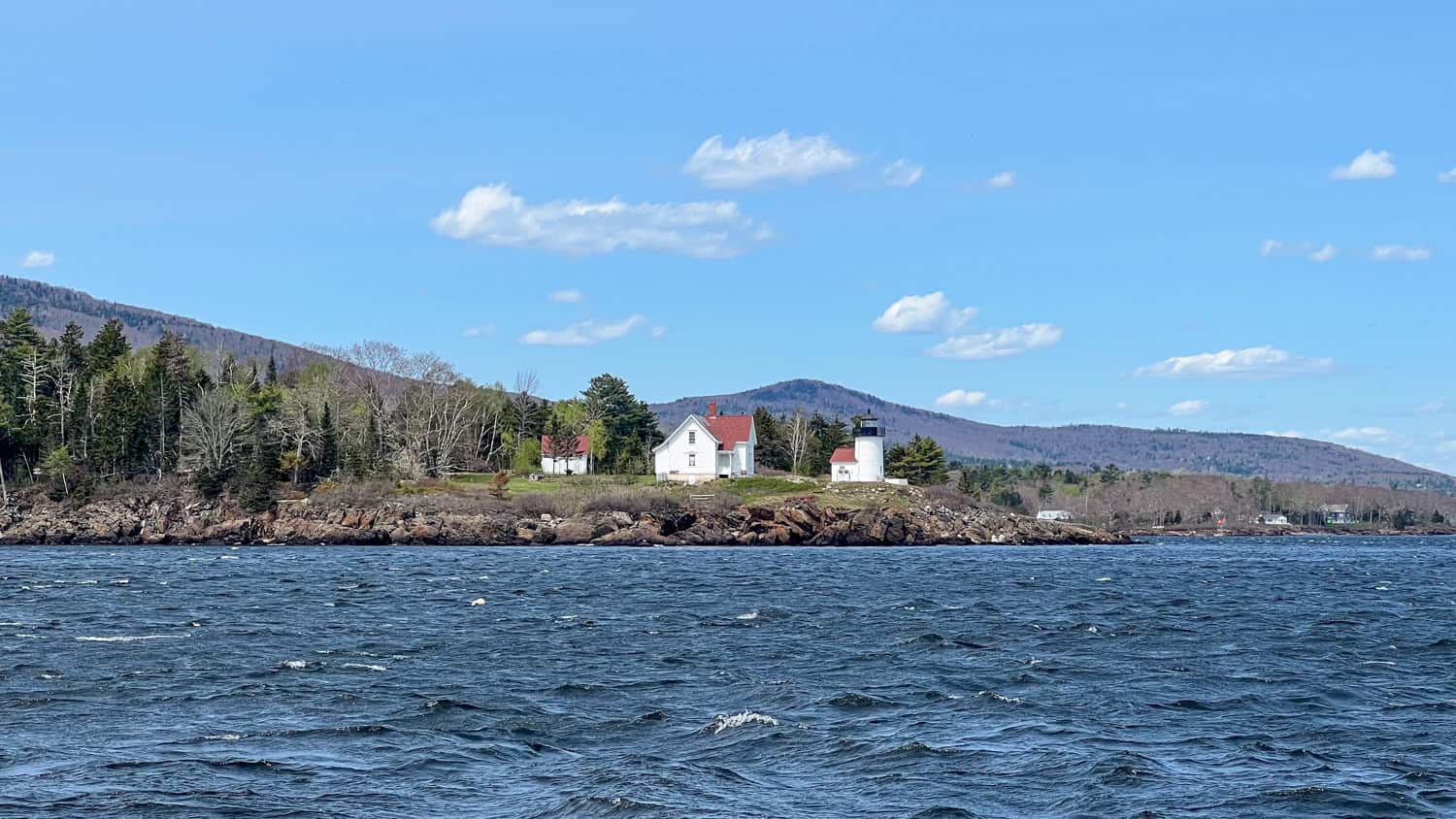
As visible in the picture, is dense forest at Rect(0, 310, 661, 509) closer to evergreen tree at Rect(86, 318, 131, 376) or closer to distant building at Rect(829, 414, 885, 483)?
evergreen tree at Rect(86, 318, 131, 376)

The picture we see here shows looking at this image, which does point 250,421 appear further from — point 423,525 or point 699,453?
point 699,453

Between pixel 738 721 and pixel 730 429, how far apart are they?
9938 cm

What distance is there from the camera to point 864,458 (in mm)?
118062

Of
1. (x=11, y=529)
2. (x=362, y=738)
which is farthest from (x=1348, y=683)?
(x=11, y=529)

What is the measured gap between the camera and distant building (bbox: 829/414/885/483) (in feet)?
387

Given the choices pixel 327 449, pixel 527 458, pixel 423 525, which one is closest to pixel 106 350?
pixel 327 449

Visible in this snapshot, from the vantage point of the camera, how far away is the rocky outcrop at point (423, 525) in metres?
91.8

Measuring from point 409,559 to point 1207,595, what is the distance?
3788cm

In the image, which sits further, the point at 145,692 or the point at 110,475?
the point at 110,475

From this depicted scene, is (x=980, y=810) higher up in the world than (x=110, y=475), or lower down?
lower down

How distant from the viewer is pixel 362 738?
20750 mm

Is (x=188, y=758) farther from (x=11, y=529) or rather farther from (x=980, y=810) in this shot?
(x=11, y=529)

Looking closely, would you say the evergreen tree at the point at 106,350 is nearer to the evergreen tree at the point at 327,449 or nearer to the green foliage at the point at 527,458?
the evergreen tree at the point at 327,449

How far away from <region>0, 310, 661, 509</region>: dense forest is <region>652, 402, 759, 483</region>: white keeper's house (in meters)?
8.98
